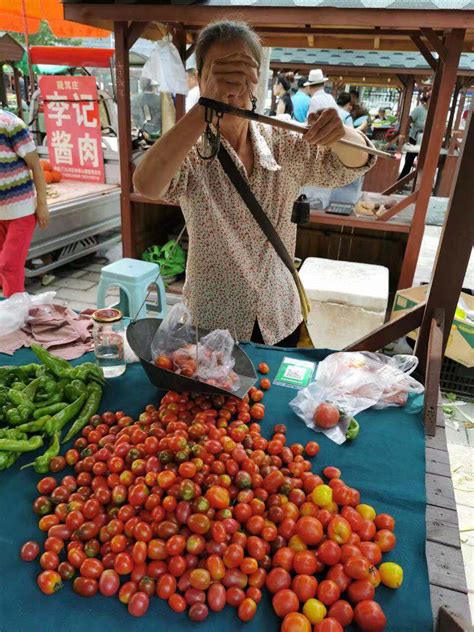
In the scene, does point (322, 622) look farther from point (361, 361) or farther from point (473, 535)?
point (473, 535)

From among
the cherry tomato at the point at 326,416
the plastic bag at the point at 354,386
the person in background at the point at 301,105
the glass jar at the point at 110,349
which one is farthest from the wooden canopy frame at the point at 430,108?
the person in background at the point at 301,105

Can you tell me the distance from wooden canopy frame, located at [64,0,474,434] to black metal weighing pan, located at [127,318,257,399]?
2.07 feet

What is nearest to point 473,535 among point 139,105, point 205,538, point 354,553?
point 354,553

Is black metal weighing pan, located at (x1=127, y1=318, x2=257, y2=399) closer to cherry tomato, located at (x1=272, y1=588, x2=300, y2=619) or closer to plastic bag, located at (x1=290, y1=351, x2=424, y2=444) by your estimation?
plastic bag, located at (x1=290, y1=351, x2=424, y2=444)

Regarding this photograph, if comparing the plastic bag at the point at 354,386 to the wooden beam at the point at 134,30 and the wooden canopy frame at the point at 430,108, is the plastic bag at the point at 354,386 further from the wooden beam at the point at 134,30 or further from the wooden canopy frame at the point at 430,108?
the wooden beam at the point at 134,30

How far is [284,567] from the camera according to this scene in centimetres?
117

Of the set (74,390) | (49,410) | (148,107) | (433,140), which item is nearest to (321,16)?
(433,140)

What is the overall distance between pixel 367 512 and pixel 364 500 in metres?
0.09

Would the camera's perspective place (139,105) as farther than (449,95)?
Yes

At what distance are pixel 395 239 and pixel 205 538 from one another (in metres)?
4.91

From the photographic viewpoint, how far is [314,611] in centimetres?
106

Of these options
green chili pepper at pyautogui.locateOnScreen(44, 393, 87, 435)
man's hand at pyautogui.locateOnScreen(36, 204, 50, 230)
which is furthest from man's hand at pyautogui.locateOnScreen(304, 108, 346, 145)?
man's hand at pyautogui.locateOnScreen(36, 204, 50, 230)

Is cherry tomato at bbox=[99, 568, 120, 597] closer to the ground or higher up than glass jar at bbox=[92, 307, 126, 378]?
closer to the ground

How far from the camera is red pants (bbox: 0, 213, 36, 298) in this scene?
Result: 3.95 m
